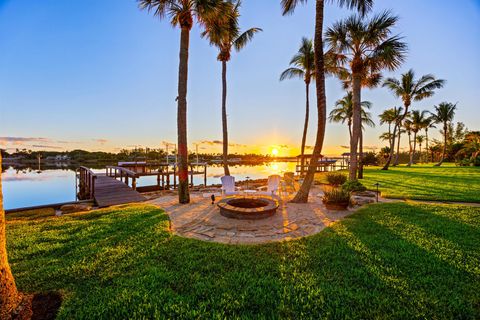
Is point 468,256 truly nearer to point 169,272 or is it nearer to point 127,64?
point 169,272

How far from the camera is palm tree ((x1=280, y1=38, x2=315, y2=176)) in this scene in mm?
14742

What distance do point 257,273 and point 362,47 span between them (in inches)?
450

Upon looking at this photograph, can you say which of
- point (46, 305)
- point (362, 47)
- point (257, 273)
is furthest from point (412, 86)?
point (46, 305)

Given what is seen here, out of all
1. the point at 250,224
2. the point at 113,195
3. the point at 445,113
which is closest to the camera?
the point at 250,224

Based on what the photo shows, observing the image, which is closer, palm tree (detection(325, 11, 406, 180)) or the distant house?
palm tree (detection(325, 11, 406, 180))

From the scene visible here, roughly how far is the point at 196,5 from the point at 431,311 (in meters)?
9.42

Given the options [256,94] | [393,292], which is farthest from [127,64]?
[393,292]

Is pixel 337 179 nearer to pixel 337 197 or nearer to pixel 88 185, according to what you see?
pixel 337 197

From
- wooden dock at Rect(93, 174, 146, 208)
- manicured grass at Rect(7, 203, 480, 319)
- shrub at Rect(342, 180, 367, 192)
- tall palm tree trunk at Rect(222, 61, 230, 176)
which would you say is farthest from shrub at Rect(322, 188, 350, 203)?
wooden dock at Rect(93, 174, 146, 208)

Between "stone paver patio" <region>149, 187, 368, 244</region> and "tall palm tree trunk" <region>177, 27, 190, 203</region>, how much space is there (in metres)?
0.86

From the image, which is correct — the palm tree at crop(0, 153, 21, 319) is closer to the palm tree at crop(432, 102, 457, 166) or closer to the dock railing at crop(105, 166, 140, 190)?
the dock railing at crop(105, 166, 140, 190)

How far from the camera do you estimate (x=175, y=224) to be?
5.21 m

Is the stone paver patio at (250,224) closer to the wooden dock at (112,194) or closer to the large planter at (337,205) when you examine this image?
the large planter at (337,205)

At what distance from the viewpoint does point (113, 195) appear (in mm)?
9312
